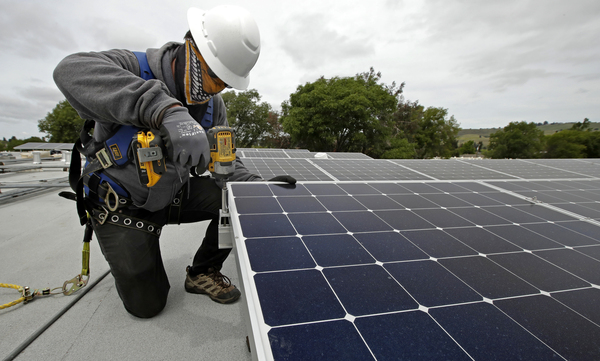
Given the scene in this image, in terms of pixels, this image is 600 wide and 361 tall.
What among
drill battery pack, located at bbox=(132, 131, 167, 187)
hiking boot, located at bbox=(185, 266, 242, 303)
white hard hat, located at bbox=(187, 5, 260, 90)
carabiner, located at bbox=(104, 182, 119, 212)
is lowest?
hiking boot, located at bbox=(185, 266, 242, 303)

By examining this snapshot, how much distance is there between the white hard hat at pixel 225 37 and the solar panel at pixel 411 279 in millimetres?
1122

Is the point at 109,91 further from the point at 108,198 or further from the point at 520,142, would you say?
the point at 520,142

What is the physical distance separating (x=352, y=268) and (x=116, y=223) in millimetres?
2416

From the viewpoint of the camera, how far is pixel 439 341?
3.36ft

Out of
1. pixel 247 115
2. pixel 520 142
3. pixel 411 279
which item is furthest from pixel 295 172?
pixel 520 142

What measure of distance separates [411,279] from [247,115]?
41.5 metres

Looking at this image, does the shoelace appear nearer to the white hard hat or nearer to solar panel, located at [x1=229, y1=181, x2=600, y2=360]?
solar panel, located at [x1=229, y1=181, x2=600, y2=360]

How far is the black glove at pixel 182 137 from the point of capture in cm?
189

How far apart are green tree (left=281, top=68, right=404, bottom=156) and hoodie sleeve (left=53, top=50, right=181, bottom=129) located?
25711 mm

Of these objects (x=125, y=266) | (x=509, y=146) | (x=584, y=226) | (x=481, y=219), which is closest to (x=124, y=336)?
(x=125, y=266)

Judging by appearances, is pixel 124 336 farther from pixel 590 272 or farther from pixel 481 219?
pixel 590 272

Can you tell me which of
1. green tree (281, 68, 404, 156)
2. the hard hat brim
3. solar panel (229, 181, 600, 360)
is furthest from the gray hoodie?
green tree (281, 68, 404, 156)

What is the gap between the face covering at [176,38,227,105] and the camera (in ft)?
7.55

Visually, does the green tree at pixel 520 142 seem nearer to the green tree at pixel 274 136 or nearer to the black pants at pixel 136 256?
the green tree at pixel 274 136
